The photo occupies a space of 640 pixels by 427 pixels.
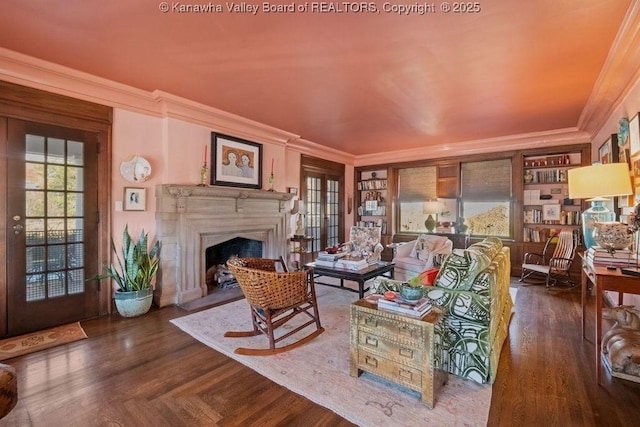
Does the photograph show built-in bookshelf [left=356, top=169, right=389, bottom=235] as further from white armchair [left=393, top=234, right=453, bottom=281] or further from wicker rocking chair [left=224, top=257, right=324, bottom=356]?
wicker rocking chair [left=224, top=257, right=324, bottom=356]

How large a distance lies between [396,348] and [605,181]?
2.42 m

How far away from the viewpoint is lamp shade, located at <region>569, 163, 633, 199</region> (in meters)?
2.54

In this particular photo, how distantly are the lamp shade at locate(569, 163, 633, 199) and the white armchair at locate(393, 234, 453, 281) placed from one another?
1.85 m

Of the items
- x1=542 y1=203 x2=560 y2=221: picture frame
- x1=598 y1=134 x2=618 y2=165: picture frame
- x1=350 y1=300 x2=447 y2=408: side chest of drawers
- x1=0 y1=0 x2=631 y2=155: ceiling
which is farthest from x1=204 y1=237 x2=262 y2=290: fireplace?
x1=542 y1=203 x2=560 y2=221: picture frame

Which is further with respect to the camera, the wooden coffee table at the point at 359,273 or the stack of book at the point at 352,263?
the stack of book at the point at 352,263

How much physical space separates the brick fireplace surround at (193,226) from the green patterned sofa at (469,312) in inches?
118

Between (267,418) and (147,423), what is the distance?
688 mm

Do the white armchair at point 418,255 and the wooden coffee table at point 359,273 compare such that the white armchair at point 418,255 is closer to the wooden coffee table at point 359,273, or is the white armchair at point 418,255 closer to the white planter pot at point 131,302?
the wooden coffee table at point 359,273

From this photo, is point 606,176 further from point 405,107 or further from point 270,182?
point 270,182

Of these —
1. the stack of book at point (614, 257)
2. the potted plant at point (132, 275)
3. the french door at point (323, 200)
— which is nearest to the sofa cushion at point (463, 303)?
the stack of book at point (614, 257)

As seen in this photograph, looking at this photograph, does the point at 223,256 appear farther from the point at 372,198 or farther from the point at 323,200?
the point at 372,198

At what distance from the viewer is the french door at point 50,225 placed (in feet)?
9.26

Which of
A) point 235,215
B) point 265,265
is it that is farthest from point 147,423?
point 235,215

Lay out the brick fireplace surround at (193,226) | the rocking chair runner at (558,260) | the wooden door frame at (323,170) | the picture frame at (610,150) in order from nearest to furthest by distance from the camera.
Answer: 1. the picture frame at (610,150)
2. the brick fireplace surround at (193,226)
3. the rocking chair runner at (558,260)
4. the wooden door frame at (323,170)
